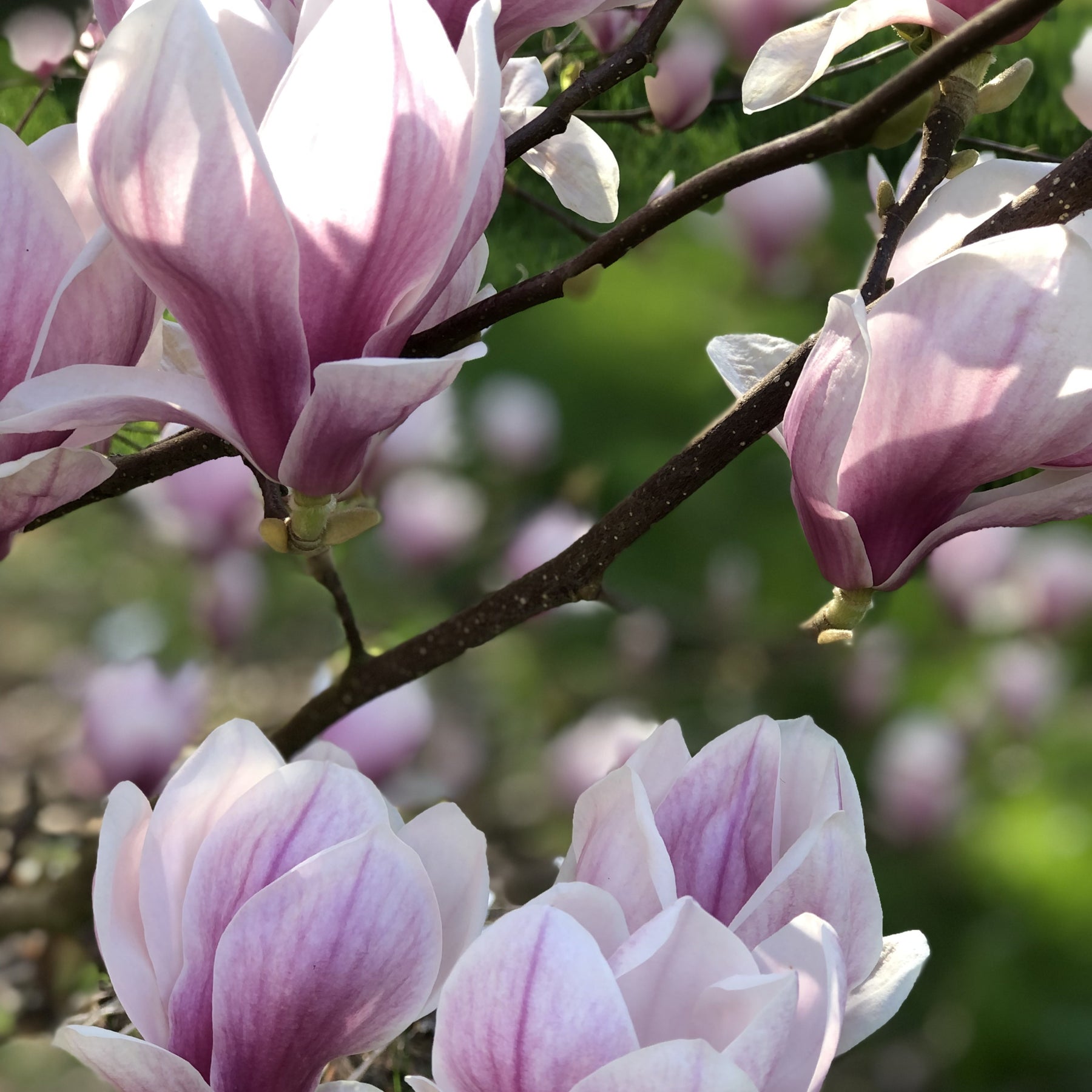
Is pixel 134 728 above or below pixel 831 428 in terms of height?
below

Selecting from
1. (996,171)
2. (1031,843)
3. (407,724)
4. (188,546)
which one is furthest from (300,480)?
(1031,843)

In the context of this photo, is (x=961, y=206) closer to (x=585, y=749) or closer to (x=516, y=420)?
(x=585, y=749)

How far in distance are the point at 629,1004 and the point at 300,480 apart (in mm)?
85

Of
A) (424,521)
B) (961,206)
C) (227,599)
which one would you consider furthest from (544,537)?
(961,206)

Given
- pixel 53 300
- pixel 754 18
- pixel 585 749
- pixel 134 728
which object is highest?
pixel 53 300

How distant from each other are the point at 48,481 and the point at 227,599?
19.0 inches

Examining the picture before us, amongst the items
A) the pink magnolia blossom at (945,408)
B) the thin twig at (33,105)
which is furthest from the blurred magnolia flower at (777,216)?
the pink magnolia blossom at (945,408)

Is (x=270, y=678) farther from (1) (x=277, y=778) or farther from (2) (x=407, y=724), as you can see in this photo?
(1) (x=277, y=778)

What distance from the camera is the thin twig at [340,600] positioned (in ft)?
1.08

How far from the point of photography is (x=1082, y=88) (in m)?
0.34

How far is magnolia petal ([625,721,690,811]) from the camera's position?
0.65 ft

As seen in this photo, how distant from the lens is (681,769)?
7.8 inches

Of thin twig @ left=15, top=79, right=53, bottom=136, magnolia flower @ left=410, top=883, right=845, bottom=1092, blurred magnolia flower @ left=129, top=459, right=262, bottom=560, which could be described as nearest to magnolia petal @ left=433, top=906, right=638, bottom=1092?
magnolia flower @ left=410, top=883, right=845, bottom=1092

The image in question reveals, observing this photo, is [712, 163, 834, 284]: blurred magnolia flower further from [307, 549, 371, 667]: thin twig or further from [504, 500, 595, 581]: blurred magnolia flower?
[307, 549, 371, 667]: thin twig
